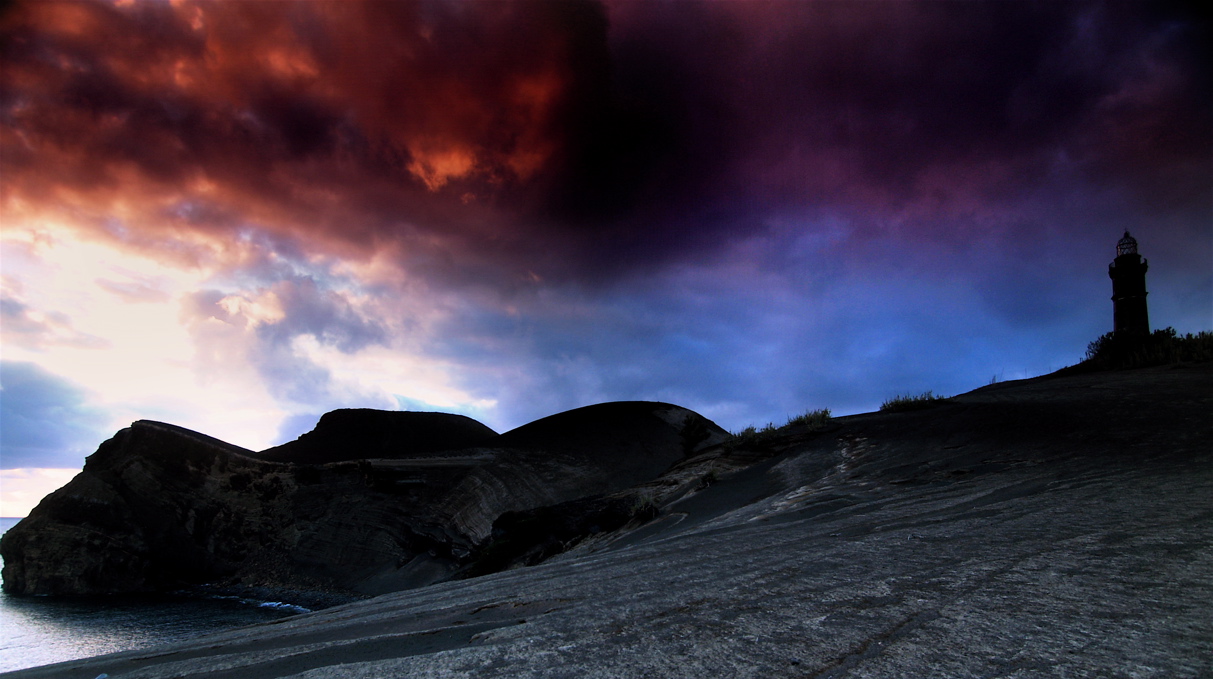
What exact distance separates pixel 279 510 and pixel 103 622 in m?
12.4

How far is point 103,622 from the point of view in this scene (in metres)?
18.5

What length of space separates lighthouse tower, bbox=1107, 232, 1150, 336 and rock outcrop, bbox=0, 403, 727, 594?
21.2m

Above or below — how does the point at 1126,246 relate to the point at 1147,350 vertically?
above

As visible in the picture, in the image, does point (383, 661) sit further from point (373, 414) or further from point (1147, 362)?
point (373, 414)

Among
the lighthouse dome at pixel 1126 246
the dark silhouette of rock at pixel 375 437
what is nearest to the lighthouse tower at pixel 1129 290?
the lighthouse dome at pixel 1126 246

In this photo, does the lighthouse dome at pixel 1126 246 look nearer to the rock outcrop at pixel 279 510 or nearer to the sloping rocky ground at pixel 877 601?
the rock outcrop at pixel 279 510

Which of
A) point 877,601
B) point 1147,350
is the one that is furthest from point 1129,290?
point 877,601

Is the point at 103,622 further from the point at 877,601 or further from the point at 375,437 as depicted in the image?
the point at 877,601

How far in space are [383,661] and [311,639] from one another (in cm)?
149

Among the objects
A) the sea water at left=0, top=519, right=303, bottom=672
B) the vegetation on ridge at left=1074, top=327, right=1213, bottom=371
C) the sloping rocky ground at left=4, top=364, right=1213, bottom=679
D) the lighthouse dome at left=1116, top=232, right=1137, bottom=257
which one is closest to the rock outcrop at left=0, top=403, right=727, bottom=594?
the sea water at left=0, top=519, right=303, bottom=672

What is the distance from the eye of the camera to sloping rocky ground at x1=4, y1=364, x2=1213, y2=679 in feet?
6.30

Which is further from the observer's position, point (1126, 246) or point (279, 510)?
point (279, 510)

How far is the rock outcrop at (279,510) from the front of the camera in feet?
83.4

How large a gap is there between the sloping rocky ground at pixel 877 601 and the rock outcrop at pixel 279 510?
18.5 metres
